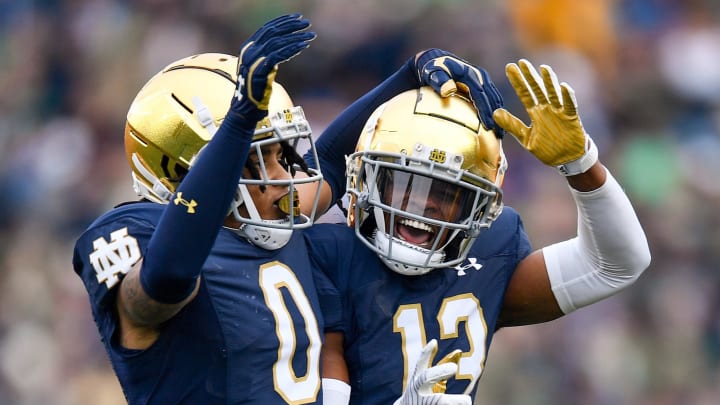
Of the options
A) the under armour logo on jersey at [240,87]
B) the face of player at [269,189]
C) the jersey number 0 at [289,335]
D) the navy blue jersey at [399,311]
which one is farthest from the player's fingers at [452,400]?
the under armour logo on jersey at [240,87]

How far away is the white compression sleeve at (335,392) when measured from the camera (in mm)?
2900

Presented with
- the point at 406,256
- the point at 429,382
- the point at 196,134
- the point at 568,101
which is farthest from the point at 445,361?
the point at 196,134

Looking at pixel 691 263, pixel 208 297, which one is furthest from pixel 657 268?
pixel 208 297

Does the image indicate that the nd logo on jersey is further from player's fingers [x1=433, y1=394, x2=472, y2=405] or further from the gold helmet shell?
player's fingers [x1=433, y1=394, x2=472, y2=405]

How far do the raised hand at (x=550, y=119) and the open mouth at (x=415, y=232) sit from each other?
0.30m

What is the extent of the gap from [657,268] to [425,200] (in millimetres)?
3338

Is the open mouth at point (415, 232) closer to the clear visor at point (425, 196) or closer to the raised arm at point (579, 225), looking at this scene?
the clear visor at point (425, 196)

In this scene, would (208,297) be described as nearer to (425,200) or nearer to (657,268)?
(425,200)

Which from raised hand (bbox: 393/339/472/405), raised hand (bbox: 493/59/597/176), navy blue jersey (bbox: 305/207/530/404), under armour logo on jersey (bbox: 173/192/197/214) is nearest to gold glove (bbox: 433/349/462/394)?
raised hand (bbox: 393/339/472/405)

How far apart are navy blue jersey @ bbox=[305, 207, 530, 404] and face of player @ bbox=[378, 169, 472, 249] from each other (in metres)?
0.12

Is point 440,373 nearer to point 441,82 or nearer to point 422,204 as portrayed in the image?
point 422,204

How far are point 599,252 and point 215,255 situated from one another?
91 centimetres

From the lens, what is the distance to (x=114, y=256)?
265 centimetres

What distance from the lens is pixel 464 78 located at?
306 centimetres
